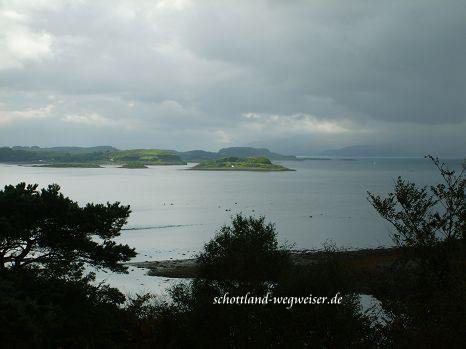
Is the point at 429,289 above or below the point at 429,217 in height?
below

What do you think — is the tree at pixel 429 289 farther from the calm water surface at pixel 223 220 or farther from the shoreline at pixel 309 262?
the calm water surface at pixel 223 220

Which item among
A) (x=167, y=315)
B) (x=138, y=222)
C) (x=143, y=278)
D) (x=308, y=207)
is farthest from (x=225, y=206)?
(x=167, y=315)

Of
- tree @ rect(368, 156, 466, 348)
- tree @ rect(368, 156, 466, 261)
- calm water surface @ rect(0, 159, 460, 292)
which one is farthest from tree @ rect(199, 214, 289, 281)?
calm water surface @ rect(0, 159, 460, 292)

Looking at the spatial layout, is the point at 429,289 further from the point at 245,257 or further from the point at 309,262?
the point at 309,262

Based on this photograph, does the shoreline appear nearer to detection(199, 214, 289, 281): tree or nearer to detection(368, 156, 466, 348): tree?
detection(199, 214, 289, 281): tree

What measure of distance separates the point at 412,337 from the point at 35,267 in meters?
18.3

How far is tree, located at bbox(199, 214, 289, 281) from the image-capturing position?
82.4ft

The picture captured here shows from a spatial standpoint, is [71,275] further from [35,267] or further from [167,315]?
[167,315]

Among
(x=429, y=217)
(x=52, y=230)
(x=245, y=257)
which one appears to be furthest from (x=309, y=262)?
(x=52, y=230)

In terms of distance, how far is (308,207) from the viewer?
11869cm

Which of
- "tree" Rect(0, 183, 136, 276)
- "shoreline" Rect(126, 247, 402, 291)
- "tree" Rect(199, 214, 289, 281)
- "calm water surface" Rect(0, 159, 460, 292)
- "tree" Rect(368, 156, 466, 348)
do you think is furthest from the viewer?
"calm water surface" Rect(0, 159, 460, 292)

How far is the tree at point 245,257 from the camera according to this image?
989 inches

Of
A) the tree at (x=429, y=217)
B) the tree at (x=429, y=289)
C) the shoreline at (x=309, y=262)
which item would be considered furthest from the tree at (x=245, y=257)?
the shoreline at (x=309, y=262)

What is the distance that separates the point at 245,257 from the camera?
25312mm
